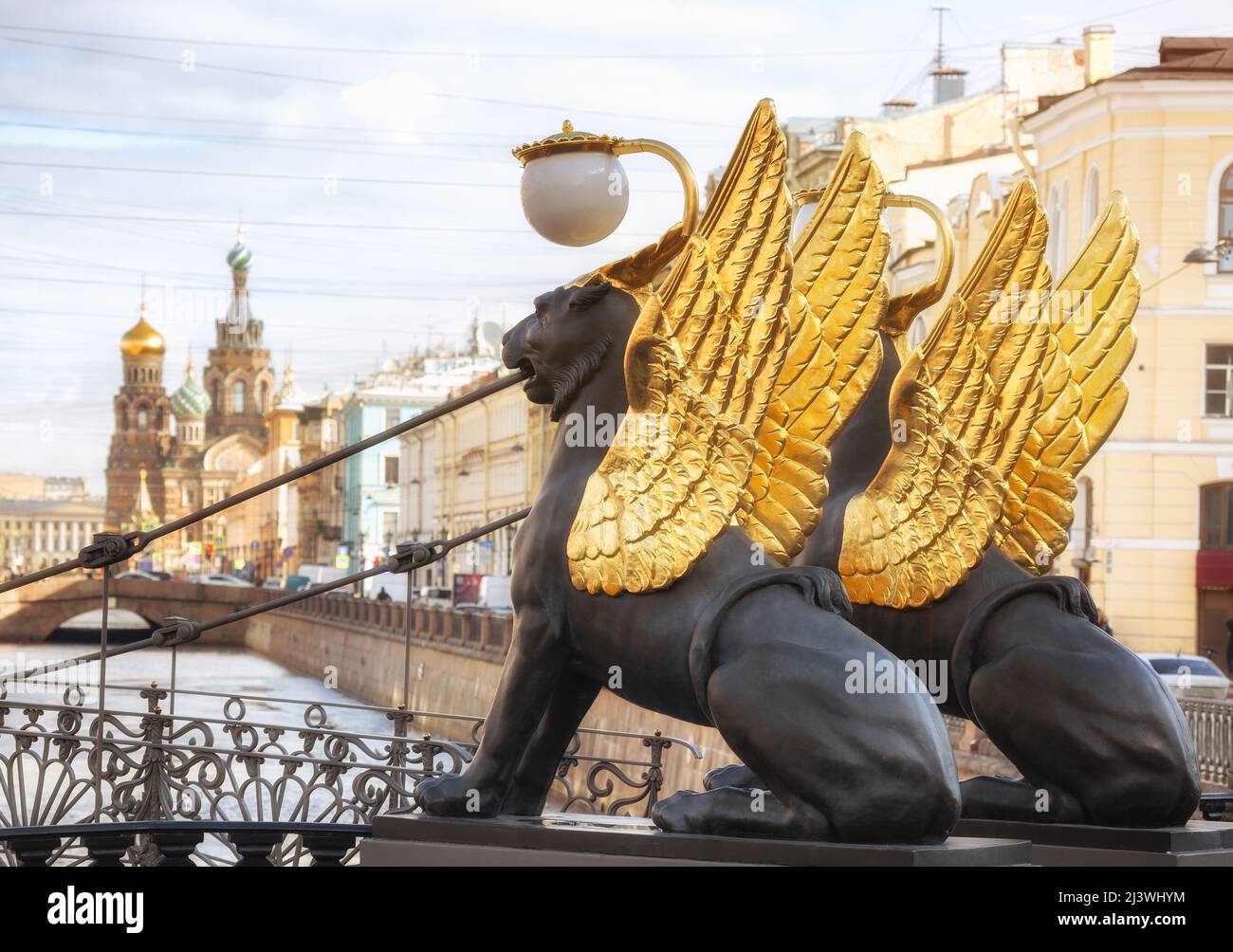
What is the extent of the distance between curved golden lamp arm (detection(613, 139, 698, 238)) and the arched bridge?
53516 mm

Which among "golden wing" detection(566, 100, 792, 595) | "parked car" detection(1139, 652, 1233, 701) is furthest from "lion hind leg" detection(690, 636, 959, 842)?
"parked car" detection(1139, 652, 1233, 701)

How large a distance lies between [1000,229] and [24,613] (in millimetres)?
57943

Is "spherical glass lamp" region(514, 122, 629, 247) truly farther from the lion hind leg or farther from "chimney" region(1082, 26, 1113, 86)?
"chimney" region(1082, 26, 1113, 86)

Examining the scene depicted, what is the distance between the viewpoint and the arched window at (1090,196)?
2664 cm

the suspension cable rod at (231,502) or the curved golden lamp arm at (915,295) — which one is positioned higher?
the curved golden lamp arm at (915,295)

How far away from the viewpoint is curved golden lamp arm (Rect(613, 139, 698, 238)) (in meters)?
4.48

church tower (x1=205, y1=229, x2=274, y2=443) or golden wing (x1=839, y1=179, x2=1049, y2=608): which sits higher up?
church tower (x1=205, y1=229, x2=274, y2=443)

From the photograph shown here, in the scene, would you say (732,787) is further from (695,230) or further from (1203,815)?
(1203,815)

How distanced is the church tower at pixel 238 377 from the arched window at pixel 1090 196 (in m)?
123

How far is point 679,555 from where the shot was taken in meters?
4.24

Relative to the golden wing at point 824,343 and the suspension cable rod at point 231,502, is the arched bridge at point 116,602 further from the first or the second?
the golden wing at point 824,343

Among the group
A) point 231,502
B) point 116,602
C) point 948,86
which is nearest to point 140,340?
point 116,602

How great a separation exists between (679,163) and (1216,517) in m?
22.8

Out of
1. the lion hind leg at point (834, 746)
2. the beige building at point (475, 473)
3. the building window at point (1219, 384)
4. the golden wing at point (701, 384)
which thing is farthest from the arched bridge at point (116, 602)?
the lion hind leg at point (834, 746)
